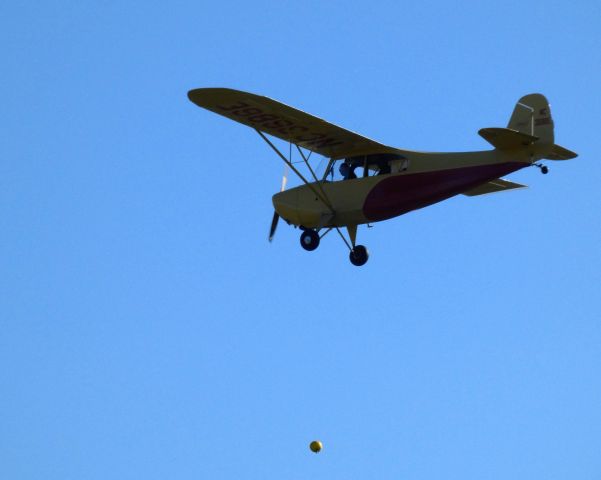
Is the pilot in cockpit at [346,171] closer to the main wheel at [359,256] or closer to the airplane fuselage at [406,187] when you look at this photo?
the airplane fuselage at [406,187]

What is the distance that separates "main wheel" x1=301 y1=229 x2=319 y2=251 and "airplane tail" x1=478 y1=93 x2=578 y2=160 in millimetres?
4738

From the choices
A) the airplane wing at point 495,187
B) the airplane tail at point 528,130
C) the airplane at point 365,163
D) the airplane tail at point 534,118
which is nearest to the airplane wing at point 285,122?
the airplane at point 365,163

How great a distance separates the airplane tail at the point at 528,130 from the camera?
3256cm

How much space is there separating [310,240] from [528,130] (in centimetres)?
556

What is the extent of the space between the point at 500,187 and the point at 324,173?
527 cm

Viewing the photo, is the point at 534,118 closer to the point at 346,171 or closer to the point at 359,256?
the point at 346,171

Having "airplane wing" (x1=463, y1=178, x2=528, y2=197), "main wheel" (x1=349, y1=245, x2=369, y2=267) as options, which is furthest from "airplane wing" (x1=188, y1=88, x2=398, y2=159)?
"airplane wing" (x1=463, y1=178, x2=528, y2=197)

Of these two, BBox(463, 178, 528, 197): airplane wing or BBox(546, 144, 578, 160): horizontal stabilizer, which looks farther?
BBox(463, 178, 528, 197): airplane wing

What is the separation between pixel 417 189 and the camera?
3409 cm

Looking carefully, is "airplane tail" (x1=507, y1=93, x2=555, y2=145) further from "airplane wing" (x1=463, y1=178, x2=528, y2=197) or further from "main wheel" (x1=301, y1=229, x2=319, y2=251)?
"airplane wing" (x1=463, y1=178, x2=528, y2=197)

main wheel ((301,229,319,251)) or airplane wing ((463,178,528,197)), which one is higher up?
airplane wing ((463,178,528,197))

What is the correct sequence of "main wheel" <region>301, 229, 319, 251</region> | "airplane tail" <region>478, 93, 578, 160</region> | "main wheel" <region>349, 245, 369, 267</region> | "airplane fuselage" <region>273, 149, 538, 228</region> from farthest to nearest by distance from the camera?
"main wheel" <region>349, 245, 369, 267</region>
"main wheel" <region>301, 229, 319, 251</region>
"airplane fuselage" <region>273, 149, 538, 228</region>
"airplane tail" <region>478, 93, 578, 160</region>

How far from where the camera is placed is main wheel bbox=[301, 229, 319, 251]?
35594mm

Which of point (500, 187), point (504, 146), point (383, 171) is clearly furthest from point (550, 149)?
point (500, 187)
